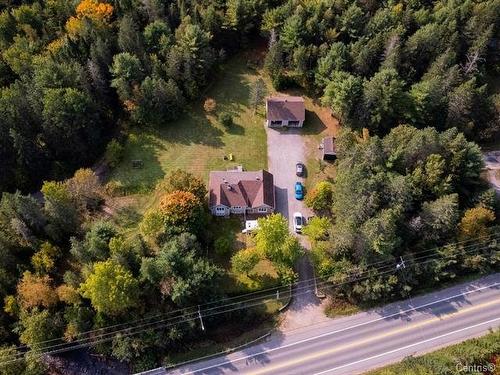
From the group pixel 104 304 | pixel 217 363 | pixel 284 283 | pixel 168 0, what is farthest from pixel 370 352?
pixel 168 0

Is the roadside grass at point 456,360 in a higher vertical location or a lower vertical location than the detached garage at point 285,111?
lower

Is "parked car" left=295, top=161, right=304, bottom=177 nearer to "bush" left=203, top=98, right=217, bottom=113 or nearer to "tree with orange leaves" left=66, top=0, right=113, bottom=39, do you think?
"bush" left=203, top=98, right=217, bottom=113

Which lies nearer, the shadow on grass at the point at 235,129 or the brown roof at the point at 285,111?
the brown roof at the point at 285,111

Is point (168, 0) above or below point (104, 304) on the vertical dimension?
above

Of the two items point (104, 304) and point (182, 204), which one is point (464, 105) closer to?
point (182, 204)

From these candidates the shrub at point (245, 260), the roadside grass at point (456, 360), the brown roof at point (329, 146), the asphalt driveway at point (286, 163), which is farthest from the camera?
the brown roof at point (329, 146)

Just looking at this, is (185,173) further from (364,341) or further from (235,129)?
(364,341)

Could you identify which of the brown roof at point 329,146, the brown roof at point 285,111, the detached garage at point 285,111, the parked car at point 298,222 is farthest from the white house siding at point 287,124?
the parked car at point 298,222

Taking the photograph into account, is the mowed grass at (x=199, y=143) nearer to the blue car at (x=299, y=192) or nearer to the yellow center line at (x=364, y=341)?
the blue car at (x=299, y=192)
